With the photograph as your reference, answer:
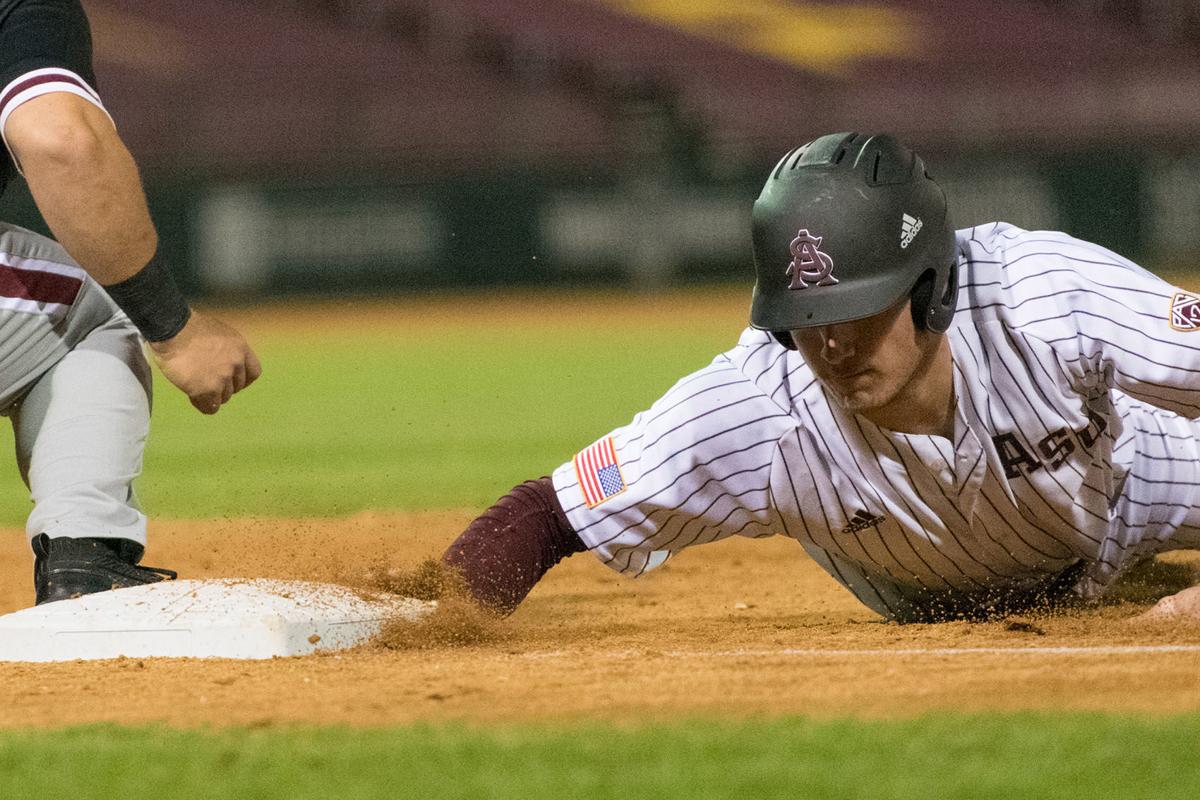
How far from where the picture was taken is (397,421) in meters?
10.3

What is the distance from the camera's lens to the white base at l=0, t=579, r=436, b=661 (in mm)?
3256

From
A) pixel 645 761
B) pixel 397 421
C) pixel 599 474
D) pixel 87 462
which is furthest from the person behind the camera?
pixel 397 421

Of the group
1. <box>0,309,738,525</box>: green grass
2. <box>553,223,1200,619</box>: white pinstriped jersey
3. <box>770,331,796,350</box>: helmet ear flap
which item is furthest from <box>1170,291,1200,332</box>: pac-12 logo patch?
<box>0,309,738,525</box>: green grass

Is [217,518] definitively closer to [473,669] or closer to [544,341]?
[473,669]

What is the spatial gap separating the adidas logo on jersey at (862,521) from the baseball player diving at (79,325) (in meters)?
1.29

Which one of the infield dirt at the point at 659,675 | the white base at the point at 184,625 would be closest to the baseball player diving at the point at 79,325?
the white base at the point at 184,625

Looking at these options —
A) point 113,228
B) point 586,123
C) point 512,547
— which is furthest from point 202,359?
point 586,123

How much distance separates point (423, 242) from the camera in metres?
19.5

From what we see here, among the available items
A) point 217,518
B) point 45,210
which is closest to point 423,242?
point 217,518

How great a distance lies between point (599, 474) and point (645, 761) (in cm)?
131

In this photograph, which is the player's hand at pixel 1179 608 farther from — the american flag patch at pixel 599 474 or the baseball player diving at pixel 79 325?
the baseball player diving at pixel 79 325

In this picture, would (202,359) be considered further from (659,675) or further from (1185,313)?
(1185,313)

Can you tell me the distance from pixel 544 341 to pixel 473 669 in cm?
1267

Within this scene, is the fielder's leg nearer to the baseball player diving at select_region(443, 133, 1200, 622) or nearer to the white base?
the white base
